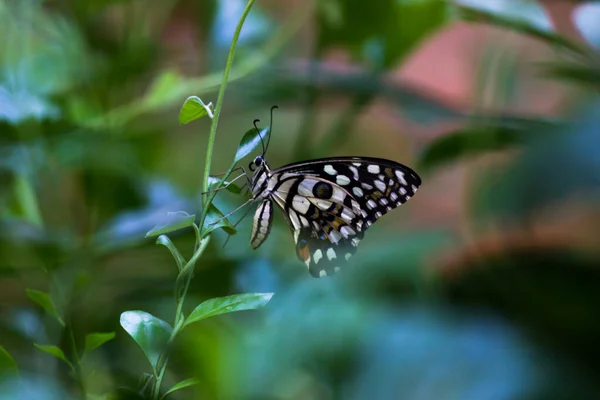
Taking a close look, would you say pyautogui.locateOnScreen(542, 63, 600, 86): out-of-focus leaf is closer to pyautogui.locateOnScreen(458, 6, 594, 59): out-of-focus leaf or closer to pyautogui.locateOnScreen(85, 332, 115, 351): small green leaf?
pyautogui.locateOnScreen(458, 6, 594, 59): out-of-focus leaf

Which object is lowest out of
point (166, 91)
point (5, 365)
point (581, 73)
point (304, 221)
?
point (5, 365)

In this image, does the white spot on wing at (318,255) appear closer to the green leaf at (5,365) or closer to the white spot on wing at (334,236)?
the white spot on wing at (334,236)

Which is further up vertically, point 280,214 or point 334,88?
point 334,88

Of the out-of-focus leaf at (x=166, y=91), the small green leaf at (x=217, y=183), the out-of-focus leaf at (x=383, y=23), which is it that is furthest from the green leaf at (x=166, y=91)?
the small green leaf at (x=217, y=183)

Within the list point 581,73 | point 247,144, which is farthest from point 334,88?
point 247,144

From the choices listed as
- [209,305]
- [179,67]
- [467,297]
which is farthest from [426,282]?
[179,67]

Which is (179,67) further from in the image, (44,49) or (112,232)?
(112,232)

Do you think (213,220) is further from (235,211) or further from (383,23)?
(383,23)

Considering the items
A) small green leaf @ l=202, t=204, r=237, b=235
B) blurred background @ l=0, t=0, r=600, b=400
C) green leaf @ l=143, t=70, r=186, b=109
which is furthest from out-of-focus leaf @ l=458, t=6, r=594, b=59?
small green leaf @ l=202, t=204, r=237, b=235
